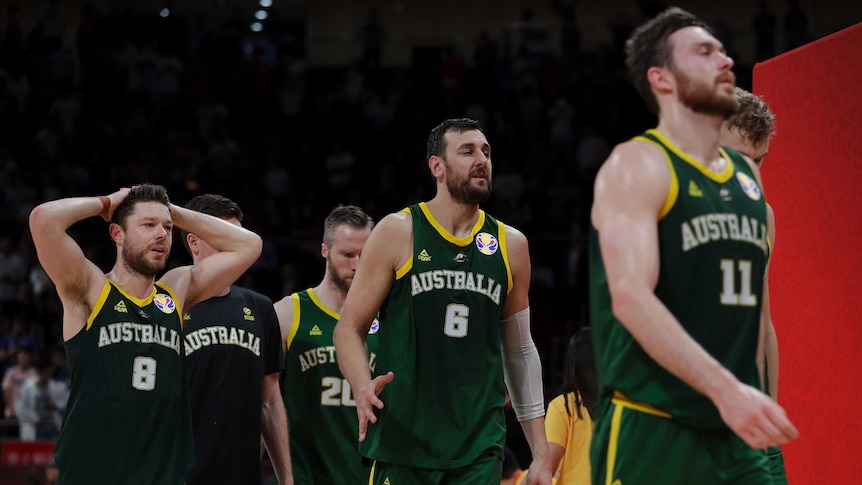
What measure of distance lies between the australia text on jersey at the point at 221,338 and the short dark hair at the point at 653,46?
133 inches

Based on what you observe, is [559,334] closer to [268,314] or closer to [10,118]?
[268,314]

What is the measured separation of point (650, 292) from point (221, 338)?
3665 mm

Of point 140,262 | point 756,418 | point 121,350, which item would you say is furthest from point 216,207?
point 756,418

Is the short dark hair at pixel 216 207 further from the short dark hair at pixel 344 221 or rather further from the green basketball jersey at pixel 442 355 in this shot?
the green basketball jersey at pixel 442 355

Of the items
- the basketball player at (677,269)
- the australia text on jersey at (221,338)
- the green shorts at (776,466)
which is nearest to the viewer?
the basketball player at (677,269)

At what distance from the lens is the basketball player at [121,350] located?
543 cm

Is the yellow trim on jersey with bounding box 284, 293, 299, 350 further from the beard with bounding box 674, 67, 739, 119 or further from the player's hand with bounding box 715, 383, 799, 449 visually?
the player's hand with bounding box 715, 383, 799, 449

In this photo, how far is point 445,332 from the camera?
5.29 meters

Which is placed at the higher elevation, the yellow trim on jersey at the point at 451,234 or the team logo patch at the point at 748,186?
the yellow trim on jersey at the point at 451,234

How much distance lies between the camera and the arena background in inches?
635

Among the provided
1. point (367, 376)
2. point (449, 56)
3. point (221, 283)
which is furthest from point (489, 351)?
point (449, 56)

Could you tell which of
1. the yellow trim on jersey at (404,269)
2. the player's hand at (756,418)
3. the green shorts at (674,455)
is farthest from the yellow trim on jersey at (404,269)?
the player's hand at (756,418)

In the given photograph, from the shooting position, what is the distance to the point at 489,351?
17.8 ft

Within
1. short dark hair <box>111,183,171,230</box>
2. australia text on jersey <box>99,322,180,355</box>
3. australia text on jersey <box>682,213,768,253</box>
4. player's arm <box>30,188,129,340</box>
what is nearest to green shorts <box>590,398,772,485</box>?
australia text on jersey <box>682,213,768,253</box>
